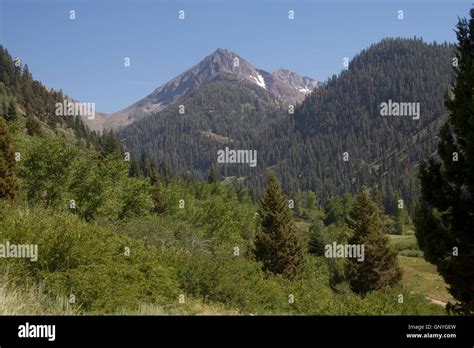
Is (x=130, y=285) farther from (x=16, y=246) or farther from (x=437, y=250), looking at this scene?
(x=437, y=250)

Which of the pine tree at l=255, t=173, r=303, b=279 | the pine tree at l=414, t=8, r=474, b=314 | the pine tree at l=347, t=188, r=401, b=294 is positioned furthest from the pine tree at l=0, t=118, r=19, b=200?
the pine tree at l=347, t=188, r=401, b=294

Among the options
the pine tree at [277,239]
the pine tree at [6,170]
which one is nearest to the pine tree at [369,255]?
the pine tree at [277,239]

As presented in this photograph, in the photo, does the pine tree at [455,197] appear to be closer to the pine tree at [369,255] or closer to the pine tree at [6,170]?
the pine tree at [6,170]

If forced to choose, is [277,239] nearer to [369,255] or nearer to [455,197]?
[369,255]

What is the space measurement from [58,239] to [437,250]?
11.5 m

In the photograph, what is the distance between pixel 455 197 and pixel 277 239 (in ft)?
109

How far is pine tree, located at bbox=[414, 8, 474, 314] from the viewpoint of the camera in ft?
41.5

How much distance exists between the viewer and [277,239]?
46.0 m

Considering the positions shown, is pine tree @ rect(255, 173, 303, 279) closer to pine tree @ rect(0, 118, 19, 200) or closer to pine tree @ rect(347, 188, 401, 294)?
pine tree @ rect(347, 188, 401, 294)

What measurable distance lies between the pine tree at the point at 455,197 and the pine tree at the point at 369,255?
1254 inches

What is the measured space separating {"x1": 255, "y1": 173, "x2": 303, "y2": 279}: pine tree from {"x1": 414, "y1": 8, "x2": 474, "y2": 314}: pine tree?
31681 millimetres

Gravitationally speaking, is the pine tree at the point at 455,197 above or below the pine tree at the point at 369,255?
above

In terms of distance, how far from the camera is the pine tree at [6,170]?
30752mm
